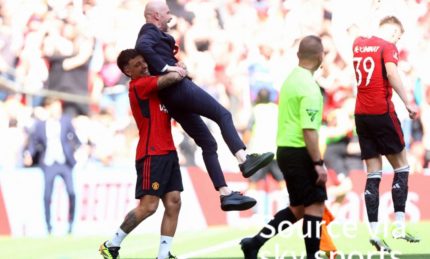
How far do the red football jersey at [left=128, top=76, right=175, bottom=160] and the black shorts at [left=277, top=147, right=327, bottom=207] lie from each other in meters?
1.09

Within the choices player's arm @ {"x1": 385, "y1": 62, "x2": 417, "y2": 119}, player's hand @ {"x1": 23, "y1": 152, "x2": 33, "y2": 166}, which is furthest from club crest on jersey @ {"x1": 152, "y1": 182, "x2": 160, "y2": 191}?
player's hand @ {"x1": 23, "y1": 152, "x2": 33, "y2": 166}

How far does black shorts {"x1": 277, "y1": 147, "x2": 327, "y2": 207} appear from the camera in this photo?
11.1 m

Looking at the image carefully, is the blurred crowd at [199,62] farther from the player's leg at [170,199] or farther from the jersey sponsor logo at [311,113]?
the jersey sponsor logo at [311,113]

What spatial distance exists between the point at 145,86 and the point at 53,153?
9.28 metres

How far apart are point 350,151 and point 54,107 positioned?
488 centimetres

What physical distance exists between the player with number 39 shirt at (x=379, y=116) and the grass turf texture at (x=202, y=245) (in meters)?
0.58

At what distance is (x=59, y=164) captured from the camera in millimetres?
20438

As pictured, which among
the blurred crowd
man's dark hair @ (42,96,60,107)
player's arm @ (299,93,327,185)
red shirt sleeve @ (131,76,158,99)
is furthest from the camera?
man's dark hair @ (42,96,60,107)

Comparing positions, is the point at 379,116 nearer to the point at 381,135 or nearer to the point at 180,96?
the point at 381,135

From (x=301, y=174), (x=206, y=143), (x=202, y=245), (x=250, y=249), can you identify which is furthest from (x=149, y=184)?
Result: (x=202, y=245)

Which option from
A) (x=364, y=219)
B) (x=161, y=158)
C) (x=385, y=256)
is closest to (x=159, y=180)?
(x=161, y=158)

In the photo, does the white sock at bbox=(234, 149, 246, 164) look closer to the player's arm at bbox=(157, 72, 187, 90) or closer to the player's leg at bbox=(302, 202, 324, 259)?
the player's leg at bbox=(302, 202, 324, 259)

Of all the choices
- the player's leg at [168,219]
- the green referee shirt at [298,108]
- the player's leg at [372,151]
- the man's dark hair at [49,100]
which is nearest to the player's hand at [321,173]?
the green referee shirt at [298,108]

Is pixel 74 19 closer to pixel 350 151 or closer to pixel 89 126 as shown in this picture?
pixel 89 126
